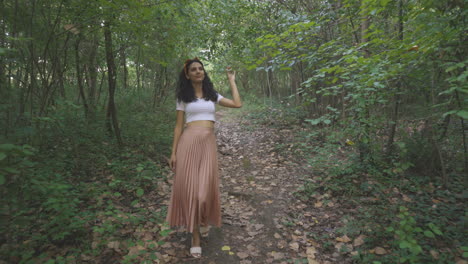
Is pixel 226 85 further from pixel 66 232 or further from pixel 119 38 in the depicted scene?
pixel 66 232

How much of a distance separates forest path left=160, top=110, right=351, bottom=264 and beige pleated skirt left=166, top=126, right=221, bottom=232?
1.54 feet

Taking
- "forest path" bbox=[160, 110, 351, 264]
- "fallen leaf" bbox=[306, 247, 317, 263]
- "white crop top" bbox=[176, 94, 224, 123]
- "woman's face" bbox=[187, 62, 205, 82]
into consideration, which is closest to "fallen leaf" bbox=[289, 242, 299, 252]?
"forest path" bbox=[160, 110, 351, 264]

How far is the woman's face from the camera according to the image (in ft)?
9.86

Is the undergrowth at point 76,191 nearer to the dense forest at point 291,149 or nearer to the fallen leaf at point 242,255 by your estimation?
the dense forest at point 291,149

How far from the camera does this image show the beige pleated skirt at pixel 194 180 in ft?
9.13

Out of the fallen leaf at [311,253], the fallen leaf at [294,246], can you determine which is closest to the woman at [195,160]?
the fallen leaf at [294,246]

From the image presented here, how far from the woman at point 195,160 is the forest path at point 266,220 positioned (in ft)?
1.26

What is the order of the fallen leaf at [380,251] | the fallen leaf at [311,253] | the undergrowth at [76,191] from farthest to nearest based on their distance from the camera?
1. the fallen leaf at [311,253]
2. the fallen leaf at [380,251]
3. the undergrowth at [76,191]

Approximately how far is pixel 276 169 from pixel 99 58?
5.36 meters

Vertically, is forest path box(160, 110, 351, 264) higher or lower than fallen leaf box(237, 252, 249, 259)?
higher

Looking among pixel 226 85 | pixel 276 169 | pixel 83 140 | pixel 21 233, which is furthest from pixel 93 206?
pixel 226 85

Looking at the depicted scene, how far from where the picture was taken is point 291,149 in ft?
20.8

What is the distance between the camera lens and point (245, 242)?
318 centimetres

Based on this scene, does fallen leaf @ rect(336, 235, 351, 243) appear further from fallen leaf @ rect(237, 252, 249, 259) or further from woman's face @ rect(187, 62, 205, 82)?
woman's face @ rect(187, 62, 205, 82)
